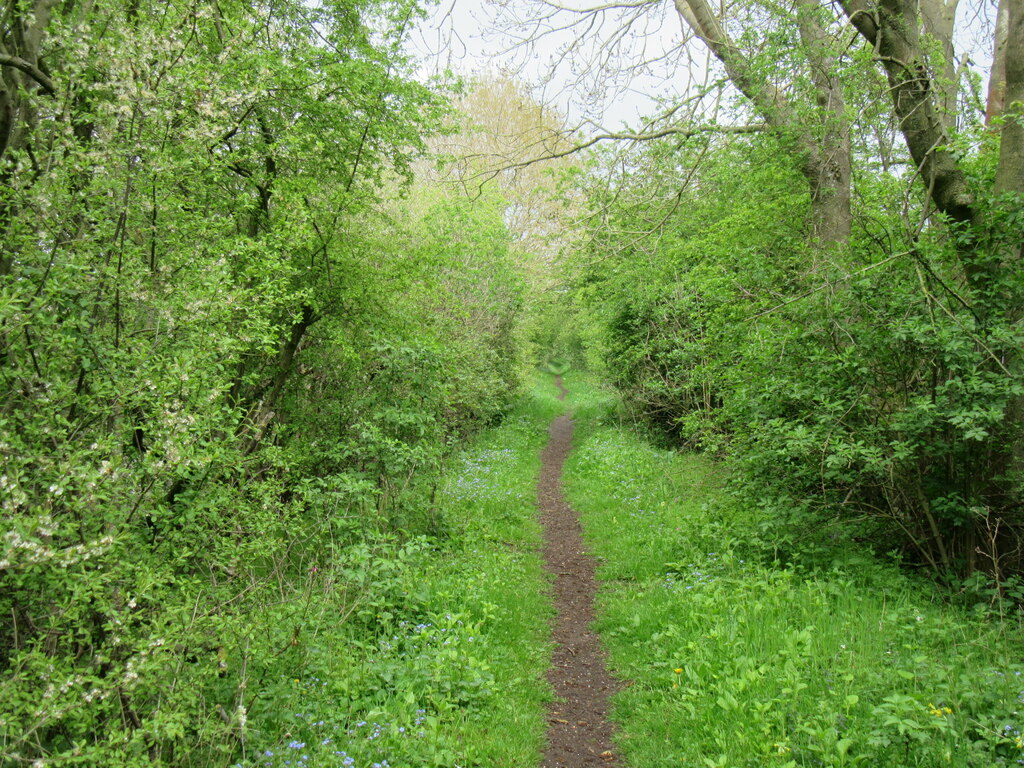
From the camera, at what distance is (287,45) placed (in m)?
8.29

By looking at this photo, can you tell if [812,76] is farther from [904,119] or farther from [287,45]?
[287,45]

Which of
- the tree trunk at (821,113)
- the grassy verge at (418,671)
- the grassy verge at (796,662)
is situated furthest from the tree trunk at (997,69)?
the grassy verge at (418,671)

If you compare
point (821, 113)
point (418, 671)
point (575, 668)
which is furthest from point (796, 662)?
point (821, 113)

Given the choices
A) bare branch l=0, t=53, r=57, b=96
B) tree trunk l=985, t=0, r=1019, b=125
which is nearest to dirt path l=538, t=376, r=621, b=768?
bare branch l=0, t=53, r=57, b=96

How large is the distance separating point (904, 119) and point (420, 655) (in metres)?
6.79

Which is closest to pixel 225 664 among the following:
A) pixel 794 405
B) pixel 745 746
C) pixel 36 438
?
pixel 36 438

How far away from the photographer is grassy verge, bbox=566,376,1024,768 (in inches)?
141

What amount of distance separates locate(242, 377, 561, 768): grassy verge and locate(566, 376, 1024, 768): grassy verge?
828 millimetres

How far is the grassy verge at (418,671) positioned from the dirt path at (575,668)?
0.14 metres

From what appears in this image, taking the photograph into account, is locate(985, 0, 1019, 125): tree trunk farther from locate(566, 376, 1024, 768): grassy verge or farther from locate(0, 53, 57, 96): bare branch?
locate(0, 53, 57, 96): bare branch

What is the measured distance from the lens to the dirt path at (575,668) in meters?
4.32

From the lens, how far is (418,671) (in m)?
4.72

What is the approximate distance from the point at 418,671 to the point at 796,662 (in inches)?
111

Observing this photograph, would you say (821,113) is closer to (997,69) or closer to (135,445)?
(997,69)
